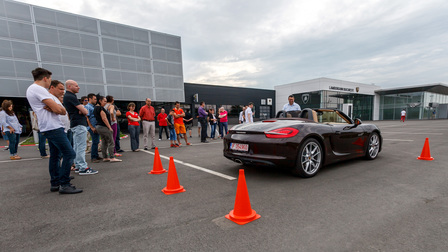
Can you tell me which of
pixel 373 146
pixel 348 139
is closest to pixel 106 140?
pixel 348 139

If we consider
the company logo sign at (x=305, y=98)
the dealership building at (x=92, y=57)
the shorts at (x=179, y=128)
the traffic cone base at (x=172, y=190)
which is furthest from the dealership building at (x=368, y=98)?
the traffic cone base at (x=172, y=190)

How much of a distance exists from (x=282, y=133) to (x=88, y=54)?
17.6 m

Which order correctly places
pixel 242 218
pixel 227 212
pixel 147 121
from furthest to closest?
pixel 147 121 < pixel 227 212 < pixel 242 218

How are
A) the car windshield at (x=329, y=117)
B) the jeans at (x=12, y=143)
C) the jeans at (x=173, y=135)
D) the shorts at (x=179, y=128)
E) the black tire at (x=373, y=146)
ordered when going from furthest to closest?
the jeans at (x=173, y=135) < the shorts at (x=179, y=128) < the jeans at (x=12, y=143) < the black tire at (x=373, y=146) < the car windshield at (x=329, y=117)

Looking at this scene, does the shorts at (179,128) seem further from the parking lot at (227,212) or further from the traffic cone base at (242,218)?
the traffic cone base at (242,218)

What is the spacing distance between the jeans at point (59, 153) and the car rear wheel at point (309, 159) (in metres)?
3.60

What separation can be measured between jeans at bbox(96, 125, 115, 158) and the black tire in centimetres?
635

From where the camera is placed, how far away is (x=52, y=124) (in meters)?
3.05

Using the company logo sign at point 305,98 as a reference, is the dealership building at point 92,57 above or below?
above

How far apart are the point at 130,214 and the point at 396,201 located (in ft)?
10.9

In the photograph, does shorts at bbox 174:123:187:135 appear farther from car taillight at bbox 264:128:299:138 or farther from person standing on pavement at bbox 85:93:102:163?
car taillight at bbox 264:128:299:138

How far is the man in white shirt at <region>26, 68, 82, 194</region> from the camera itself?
294 centimetres

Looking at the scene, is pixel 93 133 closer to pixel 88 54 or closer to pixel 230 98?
pixel 88 54

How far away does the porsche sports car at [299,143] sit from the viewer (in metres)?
3.48
